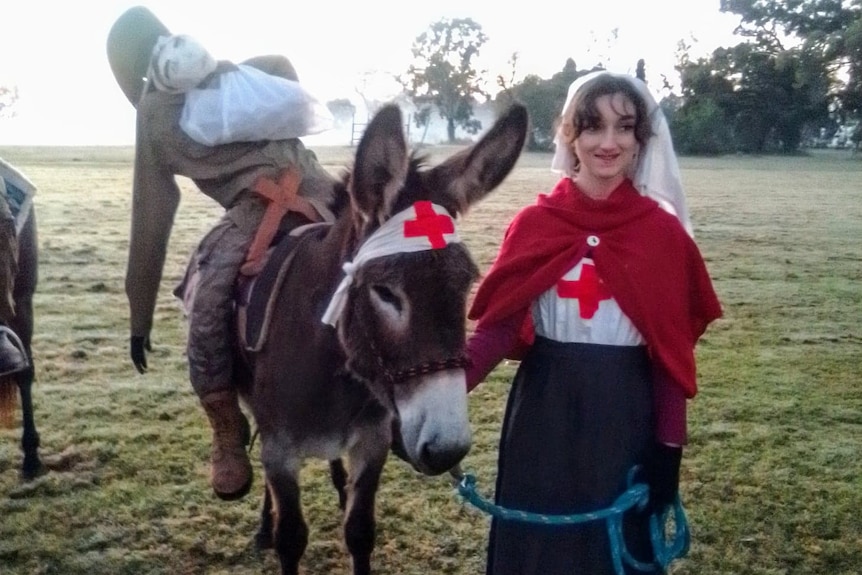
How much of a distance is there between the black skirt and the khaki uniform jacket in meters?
1.30

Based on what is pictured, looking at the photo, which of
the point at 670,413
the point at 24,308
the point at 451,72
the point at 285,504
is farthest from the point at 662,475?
A: the point at 451,72

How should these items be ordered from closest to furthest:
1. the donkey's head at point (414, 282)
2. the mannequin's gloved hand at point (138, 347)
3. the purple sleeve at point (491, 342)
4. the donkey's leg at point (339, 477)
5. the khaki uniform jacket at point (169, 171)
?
the donkey's head at point (414, 282)
the purple sleeve at point (491, 342)
the khaki uniform jacket at point (169, 171)
the mannequin's gloved hand at point (138, 347)
the donkey's leg at point (339, 477)

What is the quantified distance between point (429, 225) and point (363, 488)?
4.95 feet

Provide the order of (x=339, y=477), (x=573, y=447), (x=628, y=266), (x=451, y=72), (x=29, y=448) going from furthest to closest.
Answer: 1. (x=451, y=72)
2. (x=29, y=448)
3. (x=339, y=477)
4. (x=573, y=447)
5. (x=628, y=266)

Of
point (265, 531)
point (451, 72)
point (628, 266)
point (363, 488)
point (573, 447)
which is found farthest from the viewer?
point (451, 72)

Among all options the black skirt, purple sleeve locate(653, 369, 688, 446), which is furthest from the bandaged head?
purple sleeve locate(653, 369, 688, 446)

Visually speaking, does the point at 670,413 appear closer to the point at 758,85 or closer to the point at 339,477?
the point at 339,477

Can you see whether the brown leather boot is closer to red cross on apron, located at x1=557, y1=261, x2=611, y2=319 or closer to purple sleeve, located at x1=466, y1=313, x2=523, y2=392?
purple sleeve, located at x1=466, y1=313, x2=523, y2=392

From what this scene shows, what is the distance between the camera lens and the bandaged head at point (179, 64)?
3.37m

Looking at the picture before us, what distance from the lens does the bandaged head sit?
337cm

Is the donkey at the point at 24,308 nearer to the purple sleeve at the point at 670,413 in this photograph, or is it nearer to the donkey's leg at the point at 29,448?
the donkey's leg at the point at 29,448

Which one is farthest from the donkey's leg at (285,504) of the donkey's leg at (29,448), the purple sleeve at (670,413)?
the donkey's leg at (29,448)

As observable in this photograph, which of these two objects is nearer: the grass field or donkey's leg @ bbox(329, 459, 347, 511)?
the grass field

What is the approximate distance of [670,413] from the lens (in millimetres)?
2482
